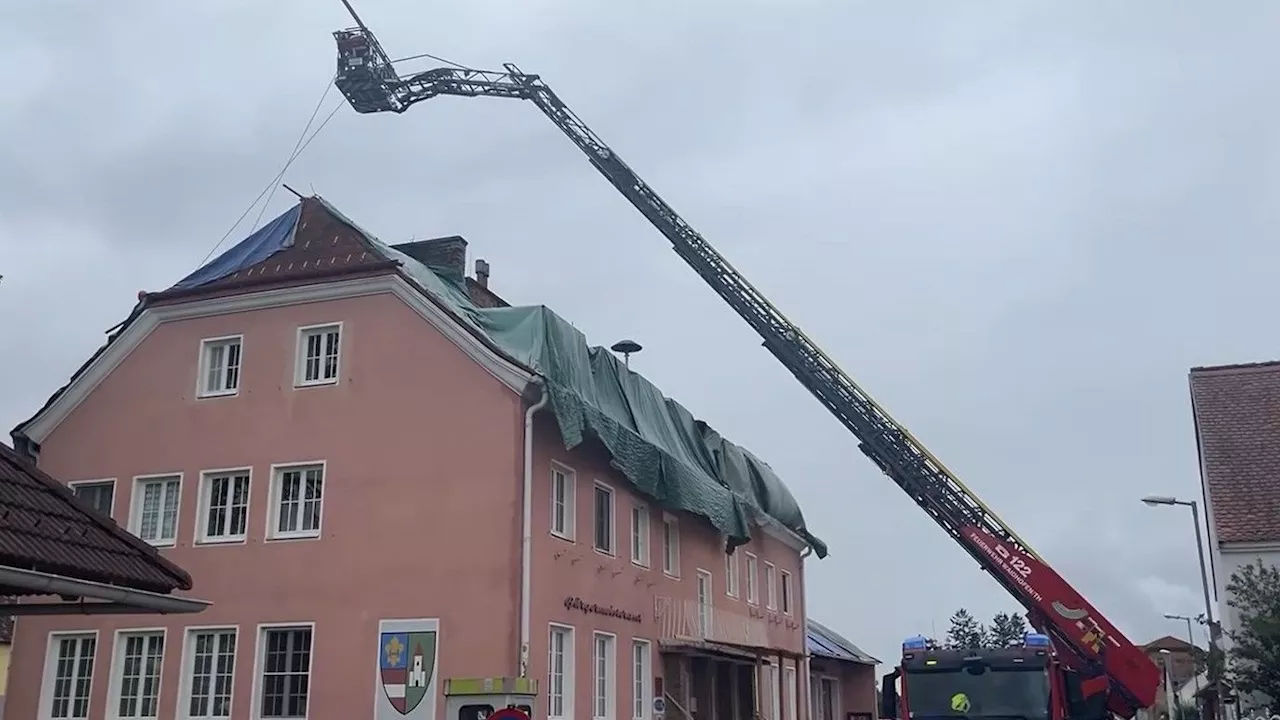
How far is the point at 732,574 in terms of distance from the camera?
2964cm

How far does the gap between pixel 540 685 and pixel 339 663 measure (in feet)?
10.8

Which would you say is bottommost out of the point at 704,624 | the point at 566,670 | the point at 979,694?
the point at 979,694

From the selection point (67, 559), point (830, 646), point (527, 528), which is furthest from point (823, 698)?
point (67, 559)

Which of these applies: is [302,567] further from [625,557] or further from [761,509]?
[761,509]

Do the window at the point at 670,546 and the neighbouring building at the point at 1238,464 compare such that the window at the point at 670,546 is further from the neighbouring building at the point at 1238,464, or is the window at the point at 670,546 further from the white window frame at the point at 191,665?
the neighbouring building at the point at 1238,464

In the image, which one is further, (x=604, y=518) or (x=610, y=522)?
(x=610, y=522)

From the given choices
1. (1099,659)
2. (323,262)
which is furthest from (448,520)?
(1099,659)

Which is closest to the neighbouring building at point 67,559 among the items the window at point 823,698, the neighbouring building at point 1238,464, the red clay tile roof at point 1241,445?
the neighbouring building at point 1238,464

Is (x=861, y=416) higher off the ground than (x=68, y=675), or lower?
higher

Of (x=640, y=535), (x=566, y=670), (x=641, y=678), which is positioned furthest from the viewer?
(x=640, y=535)

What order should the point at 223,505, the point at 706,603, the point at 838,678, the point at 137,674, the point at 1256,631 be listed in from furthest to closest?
the point at 838,678 → the point at 706,603 → the point at 1256,631 → the point at 223,505 → the point at 137,674

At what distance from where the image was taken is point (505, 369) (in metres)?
19.6

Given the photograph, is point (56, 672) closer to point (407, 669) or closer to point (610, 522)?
point (407, 669)

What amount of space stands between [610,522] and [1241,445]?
53.9ft
